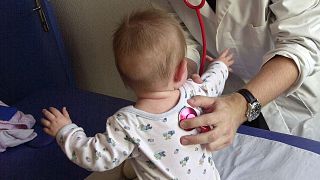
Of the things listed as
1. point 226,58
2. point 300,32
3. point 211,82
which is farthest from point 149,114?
point 300,32

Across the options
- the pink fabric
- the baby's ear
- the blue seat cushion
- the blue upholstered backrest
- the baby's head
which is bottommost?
the blue seat cushion

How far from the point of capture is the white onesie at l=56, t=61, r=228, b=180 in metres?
0.84

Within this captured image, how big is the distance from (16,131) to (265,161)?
0.97m

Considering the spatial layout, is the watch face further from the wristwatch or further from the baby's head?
the baby's head

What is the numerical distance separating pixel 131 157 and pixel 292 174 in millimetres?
450

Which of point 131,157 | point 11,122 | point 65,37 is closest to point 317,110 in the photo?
point 131,157

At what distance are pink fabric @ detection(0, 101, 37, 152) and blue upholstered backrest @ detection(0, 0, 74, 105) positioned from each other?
13.8 inches

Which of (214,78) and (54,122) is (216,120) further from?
(54,122)

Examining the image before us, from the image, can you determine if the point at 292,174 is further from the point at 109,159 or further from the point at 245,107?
the point at 109,159

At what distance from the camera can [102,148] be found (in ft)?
2.79

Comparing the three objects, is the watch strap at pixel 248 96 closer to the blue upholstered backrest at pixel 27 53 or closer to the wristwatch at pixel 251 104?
the wristwatch at pixel 251 104

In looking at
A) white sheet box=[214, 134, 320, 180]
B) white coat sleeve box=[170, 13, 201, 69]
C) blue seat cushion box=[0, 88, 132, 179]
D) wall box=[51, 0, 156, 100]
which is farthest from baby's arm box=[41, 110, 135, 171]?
wall box=[51, 0, 156, 100]

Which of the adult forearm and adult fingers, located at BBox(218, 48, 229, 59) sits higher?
adult fingers, located at BBox(218, 48, 229, 59)

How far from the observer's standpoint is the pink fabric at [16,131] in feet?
5.08
